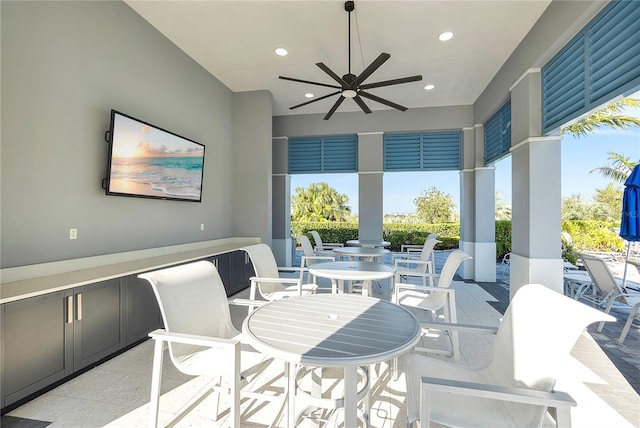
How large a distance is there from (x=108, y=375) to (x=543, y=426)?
9.53 ft

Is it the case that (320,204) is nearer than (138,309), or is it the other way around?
(138,309)

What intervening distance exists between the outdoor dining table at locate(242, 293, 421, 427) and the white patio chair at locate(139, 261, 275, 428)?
192 mm

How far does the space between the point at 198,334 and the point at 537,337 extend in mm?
1746

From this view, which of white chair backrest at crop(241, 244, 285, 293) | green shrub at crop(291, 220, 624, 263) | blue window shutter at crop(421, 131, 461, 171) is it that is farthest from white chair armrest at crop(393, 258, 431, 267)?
green shrub at crop(291, 220, 624, 263)

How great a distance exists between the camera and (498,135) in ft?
16.7

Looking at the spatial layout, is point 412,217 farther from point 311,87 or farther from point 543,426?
point 543,426

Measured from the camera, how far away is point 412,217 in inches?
493

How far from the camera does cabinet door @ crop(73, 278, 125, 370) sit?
89.7 inches

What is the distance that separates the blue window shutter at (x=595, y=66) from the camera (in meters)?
2.28

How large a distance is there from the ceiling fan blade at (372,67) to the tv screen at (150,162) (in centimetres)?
251

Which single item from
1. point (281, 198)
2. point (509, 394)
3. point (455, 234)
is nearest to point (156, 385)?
point (509, 394)

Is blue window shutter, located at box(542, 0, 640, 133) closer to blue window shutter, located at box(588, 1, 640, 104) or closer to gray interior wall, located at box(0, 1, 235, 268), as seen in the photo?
blue window shutter, located at box(588, 1, 640, 104)

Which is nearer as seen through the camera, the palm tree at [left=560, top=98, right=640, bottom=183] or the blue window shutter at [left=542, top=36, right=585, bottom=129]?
the blue window shutter at [left=542, top=36, right=585, bottom=129]

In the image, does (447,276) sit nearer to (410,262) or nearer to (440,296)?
(440,296)
